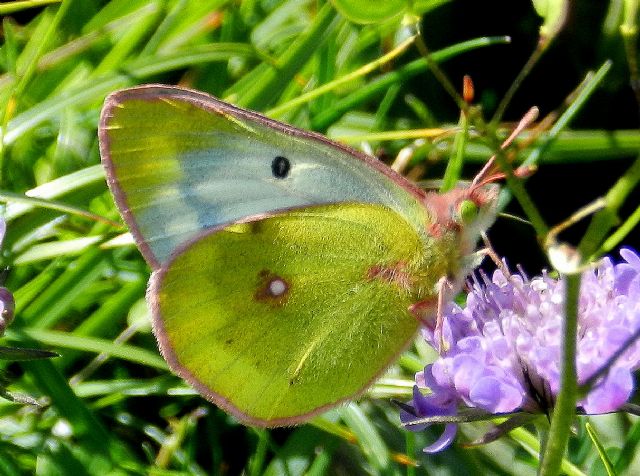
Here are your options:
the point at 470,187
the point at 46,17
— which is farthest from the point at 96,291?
the point at 470,187

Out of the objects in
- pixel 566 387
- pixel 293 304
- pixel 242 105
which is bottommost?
pixel 293 304

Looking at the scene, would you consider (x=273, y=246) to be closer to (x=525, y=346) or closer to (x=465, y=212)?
(x=465, y=212)

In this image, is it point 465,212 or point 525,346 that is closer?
point 525,346

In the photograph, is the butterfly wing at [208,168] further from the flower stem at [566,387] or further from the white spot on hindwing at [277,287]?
the flower stem at [566,387]

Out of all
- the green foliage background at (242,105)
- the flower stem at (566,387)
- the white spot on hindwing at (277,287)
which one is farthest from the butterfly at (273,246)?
the flower stem at (566,387)

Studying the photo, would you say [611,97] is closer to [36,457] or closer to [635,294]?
[635,294]

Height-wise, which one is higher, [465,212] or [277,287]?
[465,212]

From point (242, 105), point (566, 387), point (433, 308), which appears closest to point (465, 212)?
point (433, 308)

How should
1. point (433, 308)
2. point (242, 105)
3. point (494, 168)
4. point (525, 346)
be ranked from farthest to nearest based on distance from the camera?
1. point (242, 105)
2. point (494, 168)
3. point (433, 308)
4. point (525, 346)
